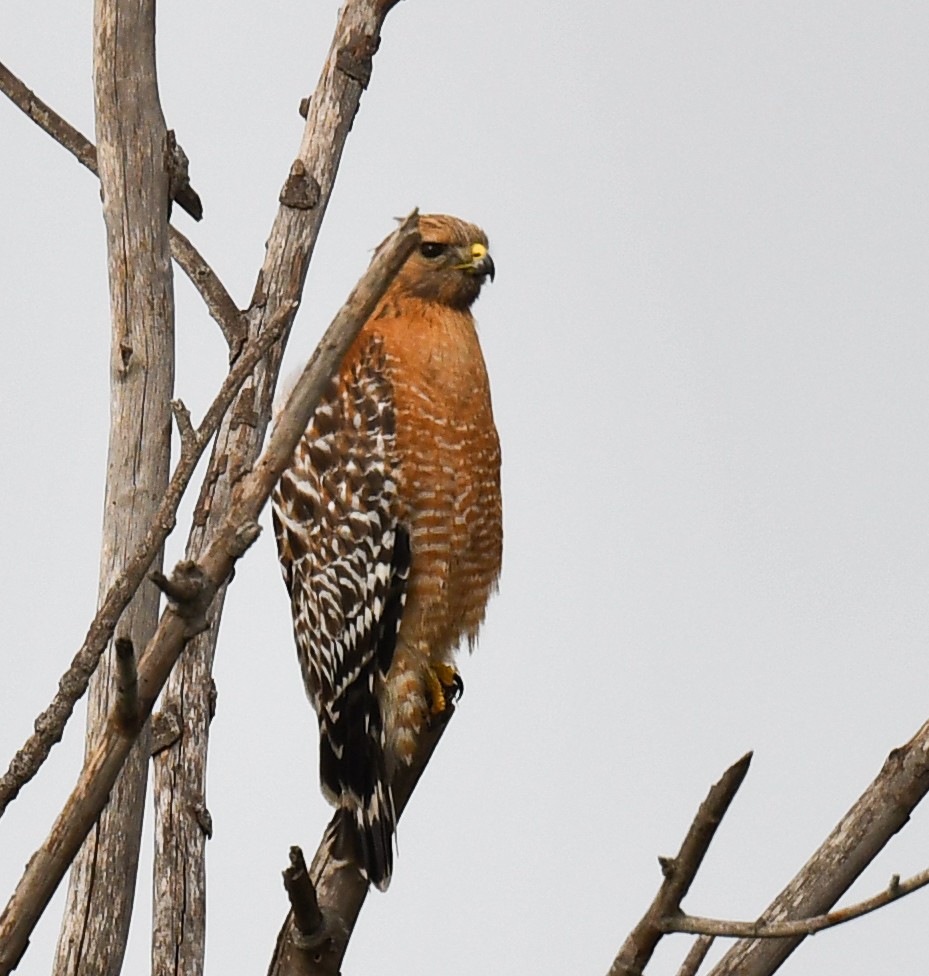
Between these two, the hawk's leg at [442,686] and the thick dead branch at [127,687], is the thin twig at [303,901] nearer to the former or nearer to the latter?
the thick dead branch at [127,687]

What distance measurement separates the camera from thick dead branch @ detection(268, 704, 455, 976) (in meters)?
3.61

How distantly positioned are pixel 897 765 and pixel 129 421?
1874 mm

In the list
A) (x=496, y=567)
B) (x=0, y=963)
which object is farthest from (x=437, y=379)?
(x=0, y=963)

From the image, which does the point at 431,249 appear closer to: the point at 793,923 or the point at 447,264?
the point at 447,264

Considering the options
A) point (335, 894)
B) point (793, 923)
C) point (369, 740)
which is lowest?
point (793, 923)

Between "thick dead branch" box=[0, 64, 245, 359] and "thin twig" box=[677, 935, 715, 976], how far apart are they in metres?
2.11

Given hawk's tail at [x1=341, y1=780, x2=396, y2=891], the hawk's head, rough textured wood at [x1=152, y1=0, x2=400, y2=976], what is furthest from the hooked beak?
hawk's tail at [x1=341, y1=780, x2=396, y2=891]

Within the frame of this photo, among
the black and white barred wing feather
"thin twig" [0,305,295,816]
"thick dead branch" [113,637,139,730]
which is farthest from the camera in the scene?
the black and white barred wing feather

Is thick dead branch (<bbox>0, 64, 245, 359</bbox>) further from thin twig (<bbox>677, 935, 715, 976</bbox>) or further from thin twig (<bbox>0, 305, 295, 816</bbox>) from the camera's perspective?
thin twig (<bbox>677, 935, 715, 976</bbox>)

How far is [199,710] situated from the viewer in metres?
4.27

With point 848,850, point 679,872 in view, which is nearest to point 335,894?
point 848,850

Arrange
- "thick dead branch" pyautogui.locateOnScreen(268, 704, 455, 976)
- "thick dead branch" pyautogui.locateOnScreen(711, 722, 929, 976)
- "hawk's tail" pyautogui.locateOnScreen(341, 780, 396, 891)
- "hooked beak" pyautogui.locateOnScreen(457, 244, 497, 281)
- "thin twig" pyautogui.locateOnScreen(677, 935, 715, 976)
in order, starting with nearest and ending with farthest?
"thick dead branch" pyautogui.locateOnScreen(711, 722, 929, 976)
"thin twig" pyautogui.locateOnScreen(677, 935, 715, 976)
"thick dead branch" pyautogui.locateOnScreen(268, 704, 455, 976)
"hawk's tail" pyautogui.locateOnScreen(341, 780, 396, 891)
"hooked beak" pyautogui.locateOnScreen(457, 244, 497, 281)

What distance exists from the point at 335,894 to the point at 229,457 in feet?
3.82

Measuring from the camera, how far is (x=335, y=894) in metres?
4.26
